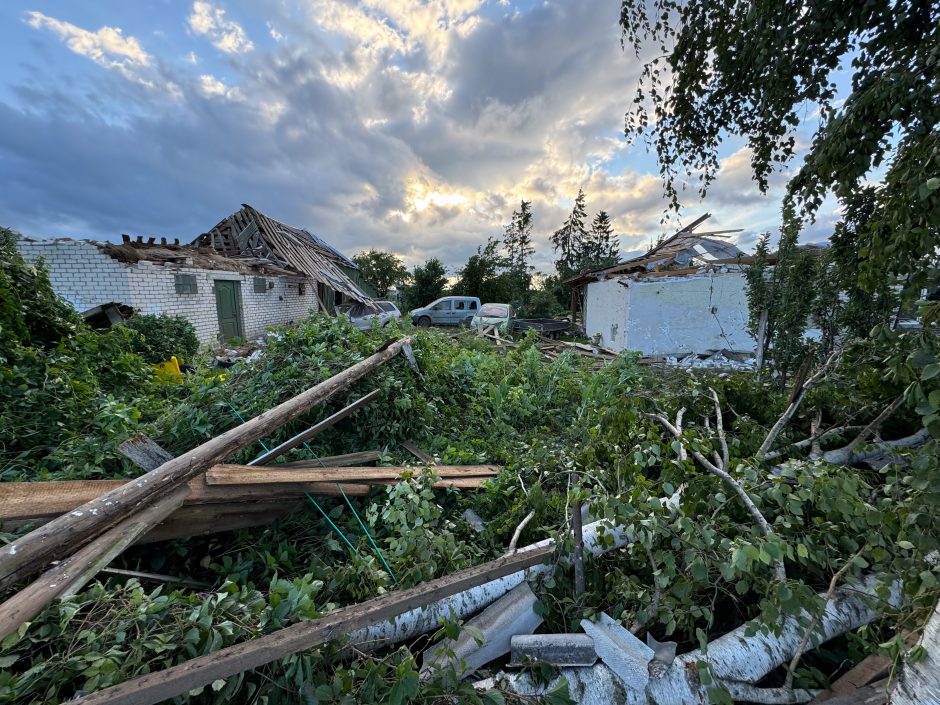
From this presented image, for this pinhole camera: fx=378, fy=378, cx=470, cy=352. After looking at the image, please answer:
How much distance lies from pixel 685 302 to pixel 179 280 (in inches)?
555

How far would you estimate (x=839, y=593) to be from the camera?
6.44 feet

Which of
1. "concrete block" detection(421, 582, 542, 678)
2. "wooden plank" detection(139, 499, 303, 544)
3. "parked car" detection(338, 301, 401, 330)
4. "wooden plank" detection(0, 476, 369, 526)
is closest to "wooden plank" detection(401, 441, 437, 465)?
"wooden plank" detection(139, 499, 303, 544)

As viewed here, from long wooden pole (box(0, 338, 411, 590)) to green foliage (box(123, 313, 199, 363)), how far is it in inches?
263

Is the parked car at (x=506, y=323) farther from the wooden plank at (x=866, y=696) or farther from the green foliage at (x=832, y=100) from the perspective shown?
the wooden plank at (x=866, y=696)

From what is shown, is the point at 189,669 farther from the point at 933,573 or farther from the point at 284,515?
the point at 933,573

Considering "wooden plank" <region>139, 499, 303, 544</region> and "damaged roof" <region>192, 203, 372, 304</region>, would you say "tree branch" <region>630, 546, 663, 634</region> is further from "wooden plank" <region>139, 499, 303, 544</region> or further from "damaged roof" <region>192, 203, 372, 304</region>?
"damaged roof" <region>192, 203, 372, 304</region>

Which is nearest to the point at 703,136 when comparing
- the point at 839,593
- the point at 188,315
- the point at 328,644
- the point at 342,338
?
the point at 839,593

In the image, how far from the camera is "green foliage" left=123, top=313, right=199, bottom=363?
7.71m

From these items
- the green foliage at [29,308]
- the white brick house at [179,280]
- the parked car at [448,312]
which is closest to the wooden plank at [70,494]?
the green foliage at [29,308]

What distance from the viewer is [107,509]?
6.20 ft

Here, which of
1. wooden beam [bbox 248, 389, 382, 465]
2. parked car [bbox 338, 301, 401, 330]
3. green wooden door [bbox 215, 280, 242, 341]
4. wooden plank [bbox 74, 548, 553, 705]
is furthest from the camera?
→ parked car [bbox 338, 301, 401, 330]

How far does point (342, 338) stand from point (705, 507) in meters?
4.08

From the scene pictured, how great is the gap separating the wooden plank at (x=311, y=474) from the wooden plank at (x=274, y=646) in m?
1.12

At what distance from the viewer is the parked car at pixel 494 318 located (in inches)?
548
